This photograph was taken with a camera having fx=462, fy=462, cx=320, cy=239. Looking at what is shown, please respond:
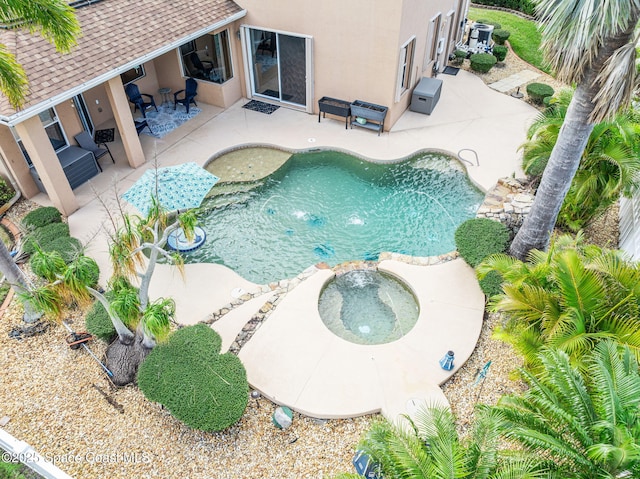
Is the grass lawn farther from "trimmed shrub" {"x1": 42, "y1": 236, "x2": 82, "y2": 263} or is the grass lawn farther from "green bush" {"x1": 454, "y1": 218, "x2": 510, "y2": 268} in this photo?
"trimmed shrub" {"x1": 42, "y1": 236, "x2": 82, "y2": 263}

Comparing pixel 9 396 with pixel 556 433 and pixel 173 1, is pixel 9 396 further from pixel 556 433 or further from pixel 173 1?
pixel 173 1

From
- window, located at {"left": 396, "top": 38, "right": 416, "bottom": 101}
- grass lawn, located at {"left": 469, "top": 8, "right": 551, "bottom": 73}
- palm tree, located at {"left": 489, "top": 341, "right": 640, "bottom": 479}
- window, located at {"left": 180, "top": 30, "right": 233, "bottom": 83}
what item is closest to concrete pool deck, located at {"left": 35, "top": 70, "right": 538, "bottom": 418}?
window, located at {"left": 396, "top": 38, "right": 416, "bottom": 101}

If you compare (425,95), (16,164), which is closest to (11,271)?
(16,164)

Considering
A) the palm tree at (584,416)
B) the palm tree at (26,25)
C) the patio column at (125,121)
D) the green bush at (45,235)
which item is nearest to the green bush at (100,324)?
the palm tree at (26,25)

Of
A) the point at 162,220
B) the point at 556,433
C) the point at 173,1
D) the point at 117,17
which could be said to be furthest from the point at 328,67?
the point at 556,433

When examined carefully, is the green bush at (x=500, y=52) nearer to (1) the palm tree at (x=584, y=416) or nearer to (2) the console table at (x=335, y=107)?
(2) the console table at (x=335, y=107)

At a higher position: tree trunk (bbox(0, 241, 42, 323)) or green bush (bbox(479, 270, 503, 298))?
tree trunk (bbox(0, 241, 42, 323))

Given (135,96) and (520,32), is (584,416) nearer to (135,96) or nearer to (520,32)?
(135,96)
